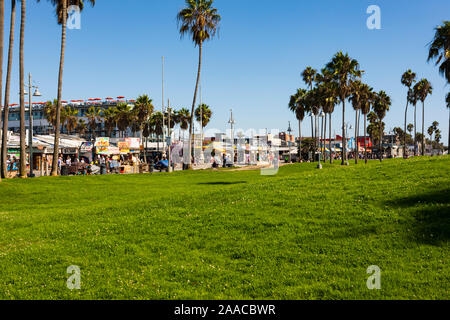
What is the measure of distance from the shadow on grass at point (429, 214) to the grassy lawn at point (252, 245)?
0.08 feet

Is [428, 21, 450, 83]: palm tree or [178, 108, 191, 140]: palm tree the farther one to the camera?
[178, 108, 191, 140]: palm tree

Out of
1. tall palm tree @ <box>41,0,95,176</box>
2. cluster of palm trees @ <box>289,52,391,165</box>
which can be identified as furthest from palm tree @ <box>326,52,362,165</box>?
tall palm tree @ <box>41,0,95,176</box>

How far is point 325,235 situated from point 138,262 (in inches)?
176

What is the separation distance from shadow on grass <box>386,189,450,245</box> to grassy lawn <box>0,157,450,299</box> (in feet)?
0.08

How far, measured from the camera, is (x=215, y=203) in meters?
13.0

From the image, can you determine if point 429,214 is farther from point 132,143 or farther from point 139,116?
point 139,116

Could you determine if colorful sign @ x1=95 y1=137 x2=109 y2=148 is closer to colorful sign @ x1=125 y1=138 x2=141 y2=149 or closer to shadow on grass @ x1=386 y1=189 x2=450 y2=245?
colorful sign @ x1=125 y1=138 x2=141 y2=149

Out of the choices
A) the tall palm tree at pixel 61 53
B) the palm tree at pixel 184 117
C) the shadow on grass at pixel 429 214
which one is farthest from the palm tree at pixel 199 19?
the palm tree at pixel 184 117

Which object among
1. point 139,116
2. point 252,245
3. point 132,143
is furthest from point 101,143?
point 252,245

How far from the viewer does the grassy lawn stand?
639 centimetres

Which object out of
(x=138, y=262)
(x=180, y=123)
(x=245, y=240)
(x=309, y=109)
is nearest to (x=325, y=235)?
(x=245, y=240)

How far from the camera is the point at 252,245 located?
8.36 metres
